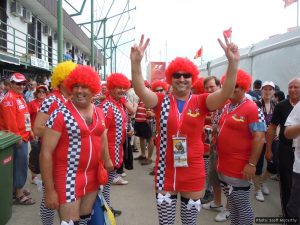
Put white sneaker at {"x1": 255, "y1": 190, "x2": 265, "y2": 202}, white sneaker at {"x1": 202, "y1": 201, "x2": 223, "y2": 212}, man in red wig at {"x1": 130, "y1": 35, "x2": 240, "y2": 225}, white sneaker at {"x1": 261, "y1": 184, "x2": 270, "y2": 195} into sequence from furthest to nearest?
white sneaker at {"x1": 261, "y1": 184, "x2": 270, "y2": 195} → white sneaker at {"x1": 255, "y1": 190, "x2": 265, "y2": 202} → white sneaker at {"x1": 202, "y1": 201, "x2": 223, "y2": 212} → man in red wig at {"x1": 130, "y1": 35, "x2": 240, "y2": 225}

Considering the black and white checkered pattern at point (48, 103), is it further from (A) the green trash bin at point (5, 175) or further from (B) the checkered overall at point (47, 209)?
(A) the green trash bin at point (5, 175)

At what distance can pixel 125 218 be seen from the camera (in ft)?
14.9

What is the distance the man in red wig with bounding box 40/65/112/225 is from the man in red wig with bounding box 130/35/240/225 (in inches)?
18.1

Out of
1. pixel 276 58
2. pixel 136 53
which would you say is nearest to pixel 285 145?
Answer: pixel 136 53

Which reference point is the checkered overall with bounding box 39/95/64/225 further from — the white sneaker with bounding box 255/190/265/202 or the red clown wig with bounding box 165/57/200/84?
the white sneaker with bounding box 255/190/265/202

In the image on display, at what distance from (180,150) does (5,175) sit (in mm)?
2251

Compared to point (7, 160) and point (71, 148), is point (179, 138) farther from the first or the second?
point (7, 160)

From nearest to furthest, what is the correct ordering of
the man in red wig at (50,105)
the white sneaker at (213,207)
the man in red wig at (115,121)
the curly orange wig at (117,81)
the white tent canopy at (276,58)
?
1. the man in red wig at (50,105)
2. the man in red wig at (115,121)
3. the curly orange wig at (117,81)
4. the white sneaker at (213,207)
5. the white tent canopy at (276,58)

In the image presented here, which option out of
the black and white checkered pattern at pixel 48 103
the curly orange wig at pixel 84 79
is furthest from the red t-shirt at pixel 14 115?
the curly orange wig at pixel 84 79

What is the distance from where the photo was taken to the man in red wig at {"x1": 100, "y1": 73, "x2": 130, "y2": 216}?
431 cm

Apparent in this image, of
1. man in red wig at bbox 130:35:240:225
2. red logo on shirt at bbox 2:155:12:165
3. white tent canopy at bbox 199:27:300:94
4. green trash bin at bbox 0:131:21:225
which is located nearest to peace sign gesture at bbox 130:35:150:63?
man in red wig at bbox 130:35:240:225

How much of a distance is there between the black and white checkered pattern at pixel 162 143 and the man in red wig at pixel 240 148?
0.79m

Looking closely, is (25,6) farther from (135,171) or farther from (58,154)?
(58,154)

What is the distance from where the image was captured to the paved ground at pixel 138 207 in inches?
175
